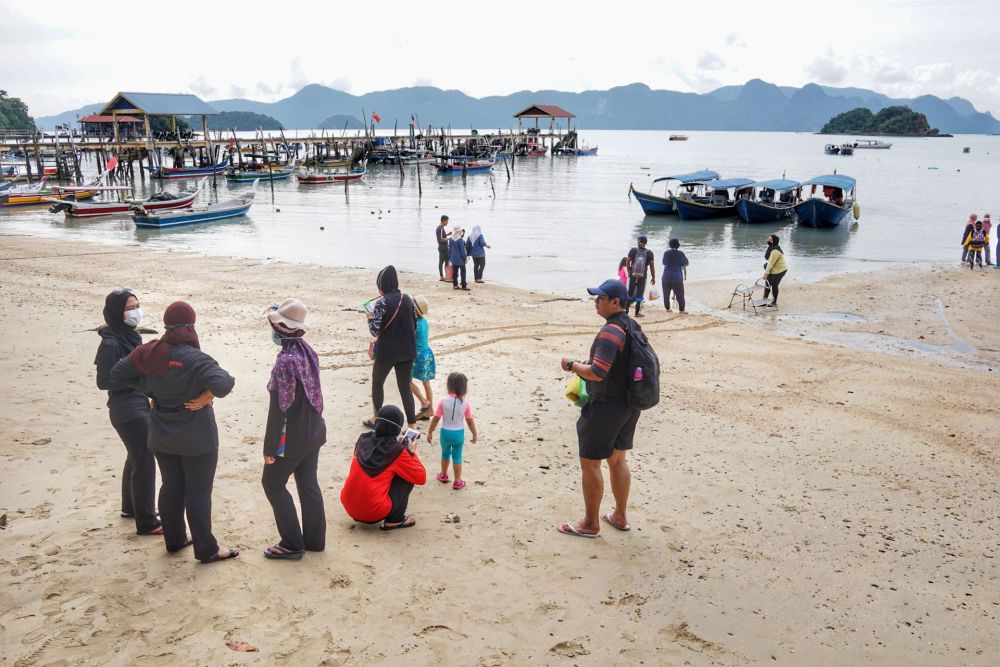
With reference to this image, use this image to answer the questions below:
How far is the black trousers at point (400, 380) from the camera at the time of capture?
650 centimetres

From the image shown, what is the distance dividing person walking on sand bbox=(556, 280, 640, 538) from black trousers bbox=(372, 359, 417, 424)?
2312 millimetres

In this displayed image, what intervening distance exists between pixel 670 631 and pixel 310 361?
8.59 feet

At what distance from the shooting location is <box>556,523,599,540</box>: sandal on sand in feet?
16.3

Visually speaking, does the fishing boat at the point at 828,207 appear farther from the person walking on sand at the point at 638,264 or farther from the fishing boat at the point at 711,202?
the person walking on sand at the point at 638,264

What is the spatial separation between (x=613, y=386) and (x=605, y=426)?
0.94 feet

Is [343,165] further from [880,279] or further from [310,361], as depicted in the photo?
[310,361]

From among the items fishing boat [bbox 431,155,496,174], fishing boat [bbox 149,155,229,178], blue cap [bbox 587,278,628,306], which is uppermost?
fishing boat [bbox 431,155,496,174]

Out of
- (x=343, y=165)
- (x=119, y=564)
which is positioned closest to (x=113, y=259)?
(x=119, y=564)

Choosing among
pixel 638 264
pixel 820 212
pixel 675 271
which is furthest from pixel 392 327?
pixel 820 212

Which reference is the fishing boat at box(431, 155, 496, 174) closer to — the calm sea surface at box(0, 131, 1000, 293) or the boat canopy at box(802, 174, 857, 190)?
the calm sea surface at box(0, 131, 1000, 293)

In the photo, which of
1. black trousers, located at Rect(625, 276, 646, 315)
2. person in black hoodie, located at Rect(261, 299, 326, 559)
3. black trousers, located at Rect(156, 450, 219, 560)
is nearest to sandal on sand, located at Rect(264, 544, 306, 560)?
person in black hoodie, located at Rect(261, 299, 326, 559)

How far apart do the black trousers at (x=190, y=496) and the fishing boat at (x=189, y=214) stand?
96.3 ft

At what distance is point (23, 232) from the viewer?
28.5m

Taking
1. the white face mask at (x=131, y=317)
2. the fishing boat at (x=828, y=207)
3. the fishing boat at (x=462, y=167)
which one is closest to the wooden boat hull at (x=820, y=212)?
the fishing boat at (x=828, y=207)
